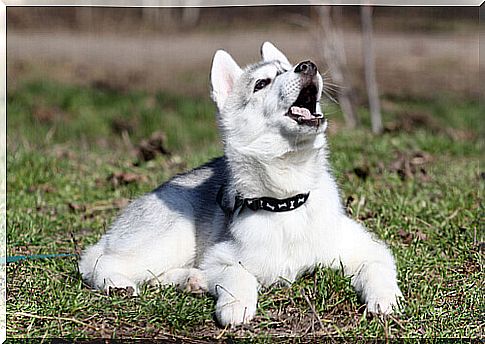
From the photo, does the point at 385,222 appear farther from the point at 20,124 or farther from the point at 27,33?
the point at 27,33

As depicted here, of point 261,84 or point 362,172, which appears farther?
point 362,172

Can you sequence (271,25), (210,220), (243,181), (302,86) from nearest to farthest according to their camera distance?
(302,86) < (243,181) < (210,220) < (271,25)

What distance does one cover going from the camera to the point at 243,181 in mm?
4441

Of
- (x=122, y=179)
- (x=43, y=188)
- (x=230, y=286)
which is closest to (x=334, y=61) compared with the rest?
(x=122, y=179)

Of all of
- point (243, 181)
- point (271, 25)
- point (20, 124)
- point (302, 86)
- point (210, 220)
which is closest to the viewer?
point (302, 86)

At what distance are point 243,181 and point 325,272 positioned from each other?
25.5 inches

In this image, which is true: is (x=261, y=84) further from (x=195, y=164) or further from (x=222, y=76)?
(x=195, y=164)

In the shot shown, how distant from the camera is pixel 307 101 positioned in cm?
426

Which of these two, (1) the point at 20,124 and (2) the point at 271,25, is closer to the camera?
(1) the point at 20,124

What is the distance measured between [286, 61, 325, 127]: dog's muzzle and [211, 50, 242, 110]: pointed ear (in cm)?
55

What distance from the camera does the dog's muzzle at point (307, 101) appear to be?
4.13 meters

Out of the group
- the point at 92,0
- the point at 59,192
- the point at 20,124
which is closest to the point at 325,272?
the point at 92,0

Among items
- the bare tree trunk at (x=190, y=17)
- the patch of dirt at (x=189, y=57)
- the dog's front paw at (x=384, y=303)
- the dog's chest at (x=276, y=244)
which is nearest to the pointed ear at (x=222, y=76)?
the dog's chest at (x=276, y=244)

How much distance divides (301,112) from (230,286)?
947 millimetres
